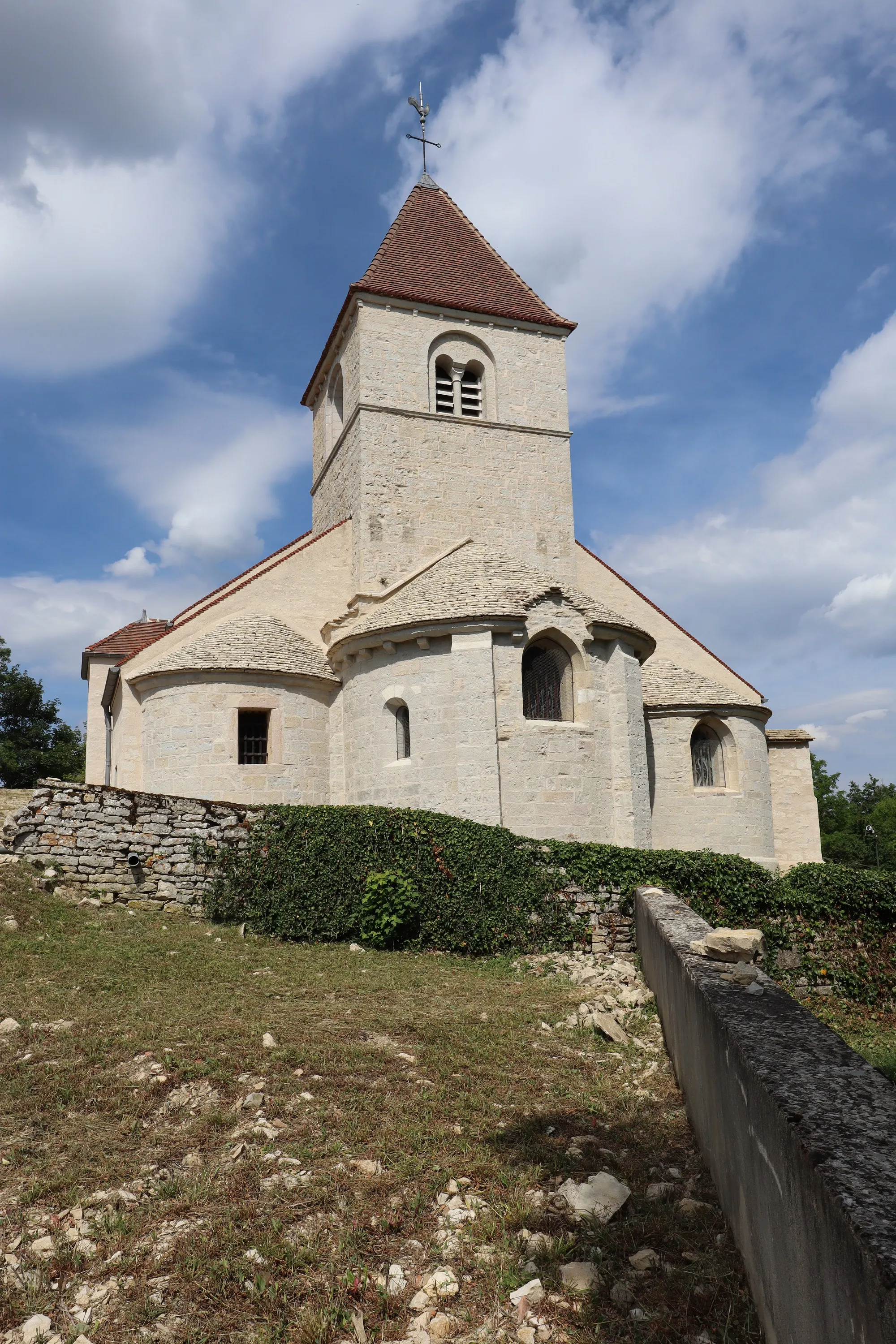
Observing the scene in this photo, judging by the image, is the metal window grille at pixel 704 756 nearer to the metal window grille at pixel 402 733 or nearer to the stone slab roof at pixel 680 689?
the stone slab roof at pixel 680 689

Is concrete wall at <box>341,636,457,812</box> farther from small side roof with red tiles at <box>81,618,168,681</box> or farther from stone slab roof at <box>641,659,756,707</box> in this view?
small side roof with red tiles at <box>81,618,168,681</box>

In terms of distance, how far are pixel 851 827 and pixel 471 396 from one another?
195 ft

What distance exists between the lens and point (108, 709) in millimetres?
23719

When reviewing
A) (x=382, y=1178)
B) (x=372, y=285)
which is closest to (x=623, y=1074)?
(x=382, y=1178)

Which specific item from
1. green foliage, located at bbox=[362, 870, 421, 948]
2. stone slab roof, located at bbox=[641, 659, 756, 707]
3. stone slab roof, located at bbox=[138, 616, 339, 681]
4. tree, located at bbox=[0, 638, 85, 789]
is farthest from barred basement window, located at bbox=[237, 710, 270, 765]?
tree, located at bbox=[0, 638, 85, 789]

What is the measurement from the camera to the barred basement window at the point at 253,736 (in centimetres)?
1811

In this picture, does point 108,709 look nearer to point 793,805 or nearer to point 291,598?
point 291,598

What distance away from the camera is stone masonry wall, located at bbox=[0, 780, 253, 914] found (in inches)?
491

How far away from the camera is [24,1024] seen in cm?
708

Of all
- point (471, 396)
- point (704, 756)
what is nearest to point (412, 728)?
point (704, 756)

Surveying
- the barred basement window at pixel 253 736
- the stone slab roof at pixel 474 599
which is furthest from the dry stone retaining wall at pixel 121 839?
the stone slab roof at pixel 474 599

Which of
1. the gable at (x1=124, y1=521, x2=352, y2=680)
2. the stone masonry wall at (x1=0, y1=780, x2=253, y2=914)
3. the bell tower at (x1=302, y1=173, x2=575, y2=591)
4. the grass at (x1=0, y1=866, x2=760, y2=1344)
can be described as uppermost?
the bell tower at (x1=302, y1=173, x2=575, y2=591)

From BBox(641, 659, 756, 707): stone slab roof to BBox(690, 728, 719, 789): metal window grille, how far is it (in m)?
0.86

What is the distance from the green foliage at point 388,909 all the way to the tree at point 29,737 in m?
37.7
